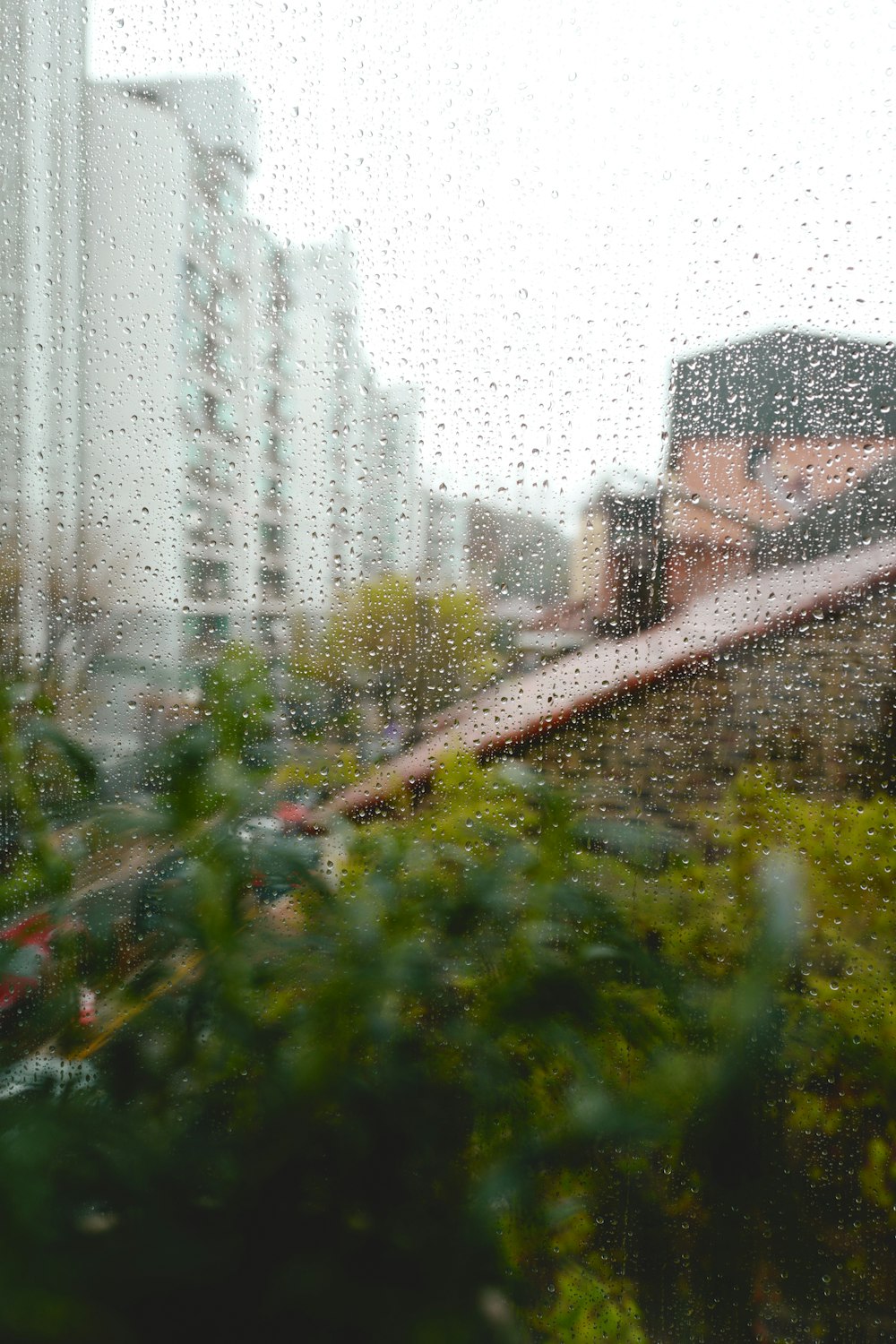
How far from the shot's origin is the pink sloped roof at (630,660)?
0.73 metres

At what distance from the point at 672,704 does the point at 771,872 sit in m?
0.17

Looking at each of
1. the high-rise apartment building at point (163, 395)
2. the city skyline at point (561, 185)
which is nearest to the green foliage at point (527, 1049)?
the high-rise apartment building at point (163, 395)

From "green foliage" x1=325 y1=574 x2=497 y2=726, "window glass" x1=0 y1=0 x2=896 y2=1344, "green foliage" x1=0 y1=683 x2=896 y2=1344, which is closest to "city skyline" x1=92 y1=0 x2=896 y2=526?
"window glass" x1=0 y1=0 x2=896 y2=1344

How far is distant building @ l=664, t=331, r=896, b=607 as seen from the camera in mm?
713

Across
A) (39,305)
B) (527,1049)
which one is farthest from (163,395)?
(527,1049)

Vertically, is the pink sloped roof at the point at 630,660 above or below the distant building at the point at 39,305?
below

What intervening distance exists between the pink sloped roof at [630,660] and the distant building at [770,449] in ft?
0.07

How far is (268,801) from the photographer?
2.74 ft

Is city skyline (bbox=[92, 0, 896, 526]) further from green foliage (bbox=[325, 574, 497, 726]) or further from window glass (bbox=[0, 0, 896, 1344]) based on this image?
green foliage (bbox=[325, 574, 497, 726])

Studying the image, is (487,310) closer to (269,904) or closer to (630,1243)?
(269,904)

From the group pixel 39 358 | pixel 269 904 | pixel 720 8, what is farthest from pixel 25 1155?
pixel 720 8

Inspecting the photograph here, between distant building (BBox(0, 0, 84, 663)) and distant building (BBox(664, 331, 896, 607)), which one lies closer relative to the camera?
distant building (BBox(664, 331, 896, 607))

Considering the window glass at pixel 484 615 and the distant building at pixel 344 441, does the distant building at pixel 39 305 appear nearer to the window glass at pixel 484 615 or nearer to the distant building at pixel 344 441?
the window glass at pixel 484 615

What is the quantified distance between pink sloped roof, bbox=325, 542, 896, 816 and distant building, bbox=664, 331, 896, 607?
0.07 feet
